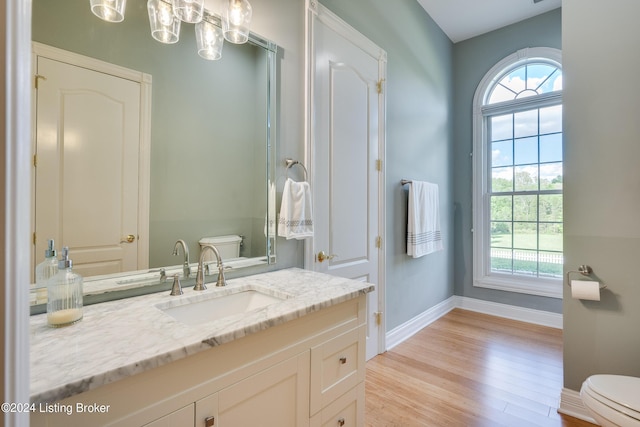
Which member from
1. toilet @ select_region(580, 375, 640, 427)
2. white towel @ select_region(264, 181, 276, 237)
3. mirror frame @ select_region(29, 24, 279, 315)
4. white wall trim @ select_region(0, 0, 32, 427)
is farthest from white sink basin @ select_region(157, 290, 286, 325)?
Result: toilet @ select_region(580, 375, 640, 427)

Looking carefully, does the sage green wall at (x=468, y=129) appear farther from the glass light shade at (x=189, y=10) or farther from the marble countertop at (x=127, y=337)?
the glass light shade at (x=189, y=10)

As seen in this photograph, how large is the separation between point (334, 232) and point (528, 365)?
1869mm

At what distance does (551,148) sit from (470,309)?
2007mm

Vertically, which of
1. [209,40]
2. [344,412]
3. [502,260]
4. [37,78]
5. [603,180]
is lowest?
[344,412]

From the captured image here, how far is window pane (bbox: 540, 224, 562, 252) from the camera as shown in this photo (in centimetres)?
313

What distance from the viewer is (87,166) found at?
1107 millimetres

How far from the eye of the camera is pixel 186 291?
129 centimetres

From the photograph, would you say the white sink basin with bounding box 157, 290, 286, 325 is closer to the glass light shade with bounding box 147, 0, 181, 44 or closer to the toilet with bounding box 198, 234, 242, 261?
the toilet with bounding box 198, 234, 242, 261

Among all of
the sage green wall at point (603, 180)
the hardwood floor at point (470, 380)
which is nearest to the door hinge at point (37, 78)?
the hardwood floor at point (470, 380)

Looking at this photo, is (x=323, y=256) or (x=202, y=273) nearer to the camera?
(x=202, y=273)

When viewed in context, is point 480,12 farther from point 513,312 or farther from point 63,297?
point 63,297

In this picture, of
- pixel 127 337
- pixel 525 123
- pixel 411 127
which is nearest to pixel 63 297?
pixel 127 337

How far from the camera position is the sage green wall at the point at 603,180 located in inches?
66.3

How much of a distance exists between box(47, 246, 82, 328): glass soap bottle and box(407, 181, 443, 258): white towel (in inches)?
94.8
